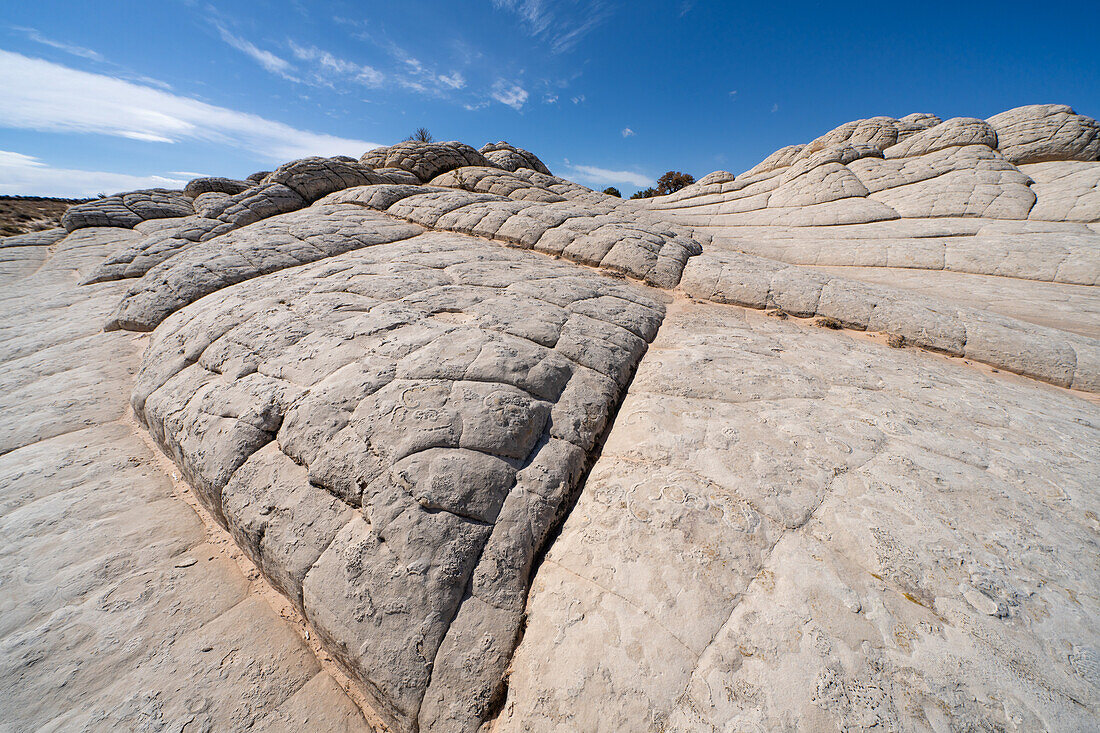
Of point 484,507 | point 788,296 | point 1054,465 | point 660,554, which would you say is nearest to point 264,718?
point 484,507

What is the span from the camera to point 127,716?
5.46ft

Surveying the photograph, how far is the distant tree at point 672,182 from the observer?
27141 millimetres

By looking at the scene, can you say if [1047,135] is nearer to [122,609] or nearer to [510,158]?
[510,158]

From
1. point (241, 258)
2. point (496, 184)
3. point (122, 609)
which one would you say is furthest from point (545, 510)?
point (496, 184)

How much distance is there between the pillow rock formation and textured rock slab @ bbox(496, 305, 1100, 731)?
0.04ft

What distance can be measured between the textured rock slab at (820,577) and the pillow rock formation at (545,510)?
0.01 meters

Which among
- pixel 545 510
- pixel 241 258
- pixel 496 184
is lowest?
pixel 545 510

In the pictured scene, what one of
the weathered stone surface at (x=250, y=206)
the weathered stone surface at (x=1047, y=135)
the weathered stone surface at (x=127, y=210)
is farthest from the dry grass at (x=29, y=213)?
the weathered stone surface at (x=1047, y=135)

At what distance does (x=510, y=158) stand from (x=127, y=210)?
1310 cm

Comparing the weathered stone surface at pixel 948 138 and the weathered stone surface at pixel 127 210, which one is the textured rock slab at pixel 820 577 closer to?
the weathered stone surface at pixel 948 138

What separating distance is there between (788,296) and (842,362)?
67.3 inches

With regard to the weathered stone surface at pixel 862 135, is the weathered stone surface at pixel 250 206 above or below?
below

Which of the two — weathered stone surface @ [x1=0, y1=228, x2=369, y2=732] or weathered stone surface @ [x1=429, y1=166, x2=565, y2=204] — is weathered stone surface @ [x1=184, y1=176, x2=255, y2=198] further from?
weathered stone surface @ [x1=0, y1=228, x2=369, y2=732]

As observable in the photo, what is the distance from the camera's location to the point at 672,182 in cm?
2758
